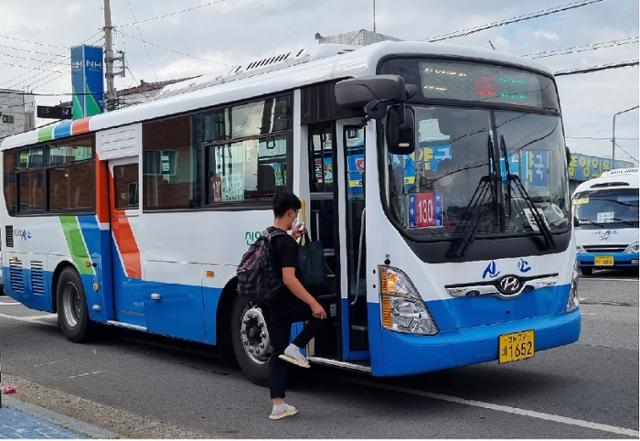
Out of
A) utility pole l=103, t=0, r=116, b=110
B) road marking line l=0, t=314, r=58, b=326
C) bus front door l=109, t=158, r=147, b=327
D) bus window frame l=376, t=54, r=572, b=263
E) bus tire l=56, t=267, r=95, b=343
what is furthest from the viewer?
utility pole l=103, t=0, r=116, b=110

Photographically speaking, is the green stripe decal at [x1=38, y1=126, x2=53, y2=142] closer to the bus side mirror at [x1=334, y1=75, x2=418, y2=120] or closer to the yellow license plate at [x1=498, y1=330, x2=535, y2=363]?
the bus side mirror at [x1=334, y1=75, x2=418, y2=120]

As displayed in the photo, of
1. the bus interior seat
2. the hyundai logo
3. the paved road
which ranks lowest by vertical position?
Answer: the paved road

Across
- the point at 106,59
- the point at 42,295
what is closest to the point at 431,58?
the point at 42,295

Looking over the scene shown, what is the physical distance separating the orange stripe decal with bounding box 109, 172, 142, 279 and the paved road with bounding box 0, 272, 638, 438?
3.50 ft

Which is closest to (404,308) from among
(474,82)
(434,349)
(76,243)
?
(434,349)

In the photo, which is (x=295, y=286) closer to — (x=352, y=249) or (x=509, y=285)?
(x=352, y=249)

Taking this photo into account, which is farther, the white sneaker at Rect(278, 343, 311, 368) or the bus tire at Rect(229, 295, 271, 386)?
the bus tire at Rect(229, 295, 271, 386)

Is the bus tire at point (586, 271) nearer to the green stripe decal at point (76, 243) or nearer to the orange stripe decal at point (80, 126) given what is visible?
the green stripe decal at point (76, 243)

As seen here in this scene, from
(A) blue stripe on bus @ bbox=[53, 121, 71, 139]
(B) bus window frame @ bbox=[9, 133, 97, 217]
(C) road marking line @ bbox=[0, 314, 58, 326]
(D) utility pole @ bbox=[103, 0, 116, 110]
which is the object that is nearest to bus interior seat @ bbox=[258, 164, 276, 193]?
(B) bus window frame @ bbox=[9, 133, 97, 217]

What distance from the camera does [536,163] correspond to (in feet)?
22.9

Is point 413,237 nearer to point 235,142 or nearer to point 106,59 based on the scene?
point 235,142

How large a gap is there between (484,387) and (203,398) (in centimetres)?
254

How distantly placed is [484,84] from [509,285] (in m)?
1.71

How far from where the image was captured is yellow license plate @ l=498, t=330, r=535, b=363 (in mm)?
6398
